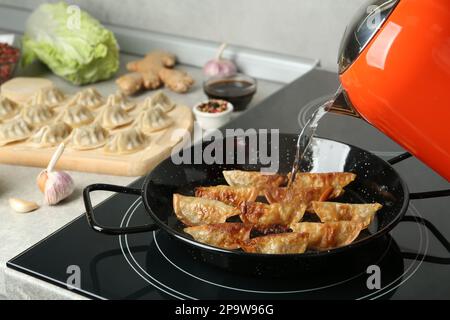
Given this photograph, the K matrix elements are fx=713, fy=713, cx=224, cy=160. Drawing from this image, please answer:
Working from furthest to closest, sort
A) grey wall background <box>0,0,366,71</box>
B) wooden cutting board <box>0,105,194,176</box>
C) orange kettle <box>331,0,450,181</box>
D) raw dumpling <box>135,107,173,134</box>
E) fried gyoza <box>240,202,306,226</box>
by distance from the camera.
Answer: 1. grey wall background <box>0,0,366,71</box>
2. raw dumpling <box>135,107,173,134</box>
3. wooden cutting board <box>0,105,194,176</box>
4. fried gyoza <box>240,202,306,226</box>
5. orange kettle <box>331,0,450,181</box>

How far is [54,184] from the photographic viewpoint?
1.35 meters

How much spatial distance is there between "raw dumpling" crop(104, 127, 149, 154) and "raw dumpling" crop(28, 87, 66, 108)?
12.1 inches

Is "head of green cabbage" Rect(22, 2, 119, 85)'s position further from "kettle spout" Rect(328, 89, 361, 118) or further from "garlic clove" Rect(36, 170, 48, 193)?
"kettle spout" Rect(328, 89, 361, 118)

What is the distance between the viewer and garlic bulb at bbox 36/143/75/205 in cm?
135

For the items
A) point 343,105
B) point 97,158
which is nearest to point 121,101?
point 97,158

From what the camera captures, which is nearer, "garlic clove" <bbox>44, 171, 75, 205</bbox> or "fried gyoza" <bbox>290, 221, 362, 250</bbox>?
"fried gyoza" <bbox>290, 221, 362, 250</bbox>

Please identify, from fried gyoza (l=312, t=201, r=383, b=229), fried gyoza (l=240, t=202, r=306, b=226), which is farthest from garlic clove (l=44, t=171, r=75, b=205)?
fried gyoza (l=312, t=201, r=383, b=229)

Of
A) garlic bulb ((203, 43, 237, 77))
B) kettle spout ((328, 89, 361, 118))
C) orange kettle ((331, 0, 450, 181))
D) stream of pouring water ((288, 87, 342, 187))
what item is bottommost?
garlic bulb ((203, 43, 237, 77))

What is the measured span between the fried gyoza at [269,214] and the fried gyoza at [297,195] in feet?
0.09

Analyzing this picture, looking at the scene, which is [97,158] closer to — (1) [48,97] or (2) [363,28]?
(1) [48,97]

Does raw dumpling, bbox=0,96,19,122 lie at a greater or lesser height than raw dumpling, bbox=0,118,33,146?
lesser

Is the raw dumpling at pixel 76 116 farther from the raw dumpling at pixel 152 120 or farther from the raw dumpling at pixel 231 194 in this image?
the raw dumpling at pixel 231 194

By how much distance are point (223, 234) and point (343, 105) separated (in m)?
0.27
